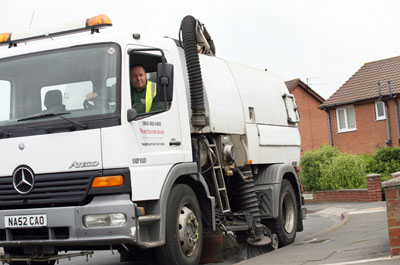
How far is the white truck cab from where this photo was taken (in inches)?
281

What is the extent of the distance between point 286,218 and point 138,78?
17.1ft

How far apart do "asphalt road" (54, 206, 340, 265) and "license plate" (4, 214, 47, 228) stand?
10.8ft

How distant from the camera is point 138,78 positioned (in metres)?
7.76

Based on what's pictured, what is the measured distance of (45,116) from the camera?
24.2 feet

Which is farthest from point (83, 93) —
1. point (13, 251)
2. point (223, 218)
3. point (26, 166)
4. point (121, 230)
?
point (223, 218)

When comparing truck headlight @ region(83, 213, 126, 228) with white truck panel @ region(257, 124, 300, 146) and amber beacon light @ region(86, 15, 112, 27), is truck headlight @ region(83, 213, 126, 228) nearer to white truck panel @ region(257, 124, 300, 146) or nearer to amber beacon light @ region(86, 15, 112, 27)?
amber beacon light @ region(86, 15, 112, 27)

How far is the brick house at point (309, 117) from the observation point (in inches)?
1933

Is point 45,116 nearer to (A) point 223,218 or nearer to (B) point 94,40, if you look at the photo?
(B) point 94,40

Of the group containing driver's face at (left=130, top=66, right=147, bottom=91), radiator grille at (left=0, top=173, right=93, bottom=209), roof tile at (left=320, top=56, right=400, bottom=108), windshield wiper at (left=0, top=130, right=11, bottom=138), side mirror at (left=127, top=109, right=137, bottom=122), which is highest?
roof tile at (left=320, top=56, right=400, bottom=108)

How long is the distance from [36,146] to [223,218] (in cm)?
328

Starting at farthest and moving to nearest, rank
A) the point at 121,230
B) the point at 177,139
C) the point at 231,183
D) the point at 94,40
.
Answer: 1. the point at 231,183
2. the point at 177,139
3. the point at 94,40
4. the point at 121,230

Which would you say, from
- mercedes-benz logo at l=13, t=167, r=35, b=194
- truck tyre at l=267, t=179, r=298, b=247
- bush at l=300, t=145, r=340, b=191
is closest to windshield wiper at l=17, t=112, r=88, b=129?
mercedes-benz logo at l=13, t=167, r=35, b=194

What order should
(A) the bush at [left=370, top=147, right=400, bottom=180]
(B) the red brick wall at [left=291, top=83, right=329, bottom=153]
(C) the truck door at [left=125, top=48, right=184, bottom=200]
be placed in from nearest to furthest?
1. (C) the truck door at [left=125, top=48, right=184, bottom=200]
2. (A) the bush at [left=370, top=147, right=400, bottom=180]
3. (B) the red brick wall at [left=291, top=83, right=329, bottom=153]

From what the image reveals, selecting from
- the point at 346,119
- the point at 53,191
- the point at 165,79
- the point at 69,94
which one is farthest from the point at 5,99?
the point at 346,119
